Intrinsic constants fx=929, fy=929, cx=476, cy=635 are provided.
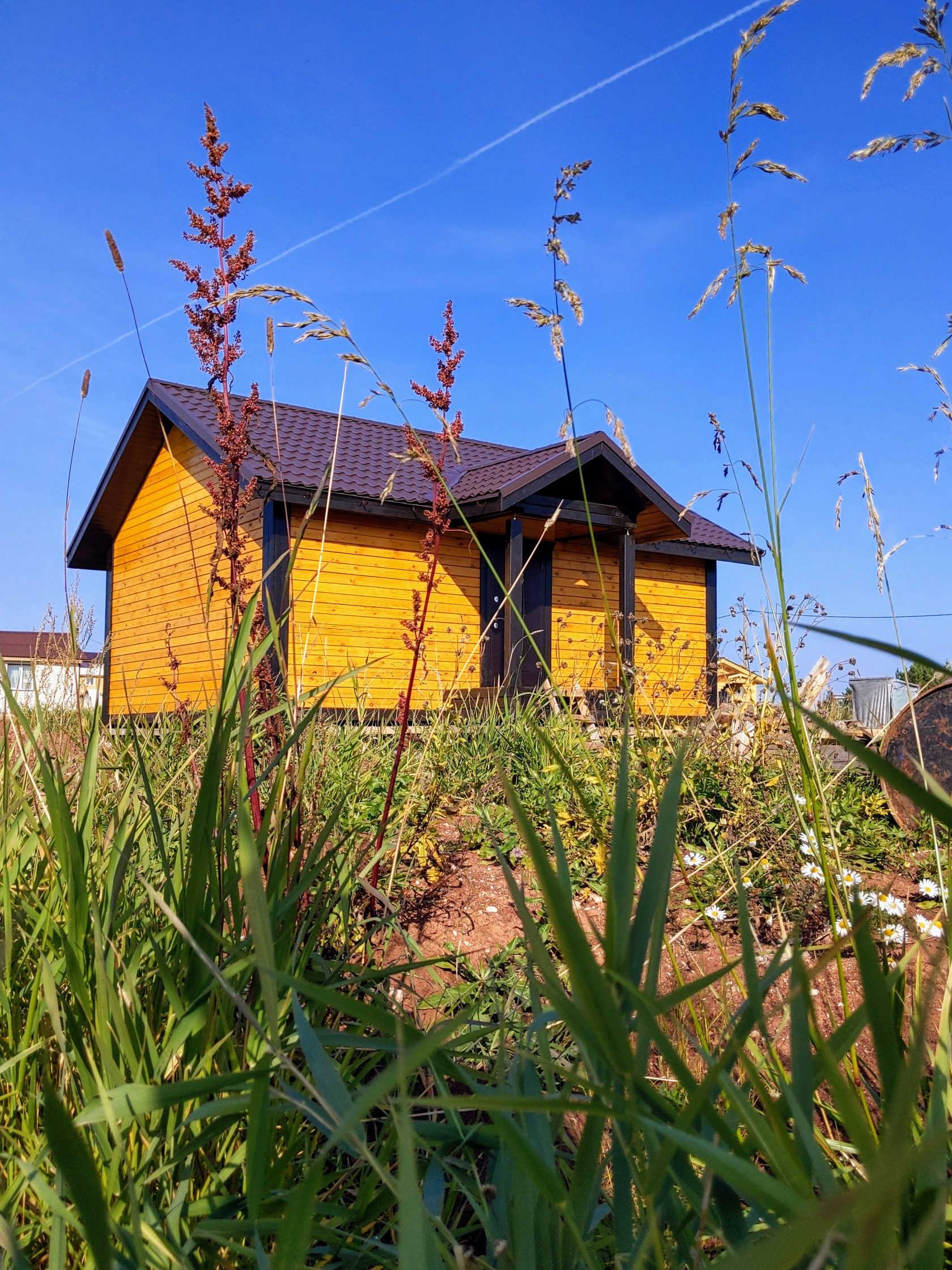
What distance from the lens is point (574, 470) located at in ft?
42.5

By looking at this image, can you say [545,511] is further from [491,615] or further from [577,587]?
[577,587]

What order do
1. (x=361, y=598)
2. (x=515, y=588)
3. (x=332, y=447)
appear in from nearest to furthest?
(x=332, y=447)
(x=515, y=588)
(x=361, y=598)

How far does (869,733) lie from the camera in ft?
16.0

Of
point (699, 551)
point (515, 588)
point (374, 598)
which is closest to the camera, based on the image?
point (515, 588)

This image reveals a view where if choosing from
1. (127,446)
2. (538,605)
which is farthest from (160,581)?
(538,605)

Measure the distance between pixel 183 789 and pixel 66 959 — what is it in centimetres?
156

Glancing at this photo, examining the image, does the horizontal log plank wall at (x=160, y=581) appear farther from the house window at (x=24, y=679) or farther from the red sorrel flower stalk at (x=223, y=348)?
the red sorrel flower stalk at (x=223, y=348)

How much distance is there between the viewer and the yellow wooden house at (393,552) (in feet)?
40.5

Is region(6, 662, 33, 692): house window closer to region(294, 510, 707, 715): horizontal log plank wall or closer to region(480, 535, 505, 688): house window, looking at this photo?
region(294, 510, 707, 715): horizontal log plank wall

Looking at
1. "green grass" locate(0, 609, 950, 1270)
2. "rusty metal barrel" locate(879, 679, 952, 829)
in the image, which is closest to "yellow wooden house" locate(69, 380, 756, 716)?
"rusty metal barrel" locate(879, 679, 952, 829)

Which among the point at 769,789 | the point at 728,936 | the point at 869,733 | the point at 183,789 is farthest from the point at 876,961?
the point at 869,733

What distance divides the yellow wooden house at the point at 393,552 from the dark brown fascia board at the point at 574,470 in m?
0.03

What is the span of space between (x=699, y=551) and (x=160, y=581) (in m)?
9.31

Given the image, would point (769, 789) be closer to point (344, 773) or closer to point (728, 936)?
point (728, 936)
